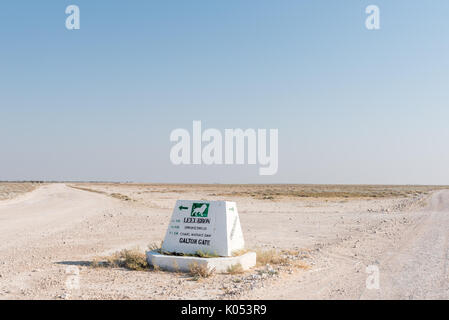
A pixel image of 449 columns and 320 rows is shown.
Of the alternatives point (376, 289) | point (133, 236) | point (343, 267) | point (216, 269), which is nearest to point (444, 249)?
point (343, 267)

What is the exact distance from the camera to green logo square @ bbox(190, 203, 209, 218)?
34.6 ft

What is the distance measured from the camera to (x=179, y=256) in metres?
10.3

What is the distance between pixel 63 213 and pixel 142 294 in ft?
A: 64.0

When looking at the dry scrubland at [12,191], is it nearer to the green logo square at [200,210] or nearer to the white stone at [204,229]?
the white stone at [204,229]

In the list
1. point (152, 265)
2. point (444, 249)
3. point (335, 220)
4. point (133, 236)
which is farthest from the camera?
point (335, 220)

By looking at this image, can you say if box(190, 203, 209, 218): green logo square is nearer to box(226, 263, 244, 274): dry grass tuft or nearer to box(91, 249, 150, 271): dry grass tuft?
box(226, 263, 244, 274): dry grass tuft

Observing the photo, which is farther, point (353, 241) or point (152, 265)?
point (353, 241)

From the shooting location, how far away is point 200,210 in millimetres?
10609

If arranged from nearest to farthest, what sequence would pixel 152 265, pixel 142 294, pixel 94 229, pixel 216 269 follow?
pixel 142 294
pixel 216 269
pixel 152 265
pixel 94 229

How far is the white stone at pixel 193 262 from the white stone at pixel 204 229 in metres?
0.26

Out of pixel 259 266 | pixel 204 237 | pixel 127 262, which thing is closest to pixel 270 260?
pixel 259 266

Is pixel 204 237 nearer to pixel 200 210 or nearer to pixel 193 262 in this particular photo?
pixel 200 210

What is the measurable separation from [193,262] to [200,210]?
133cm
